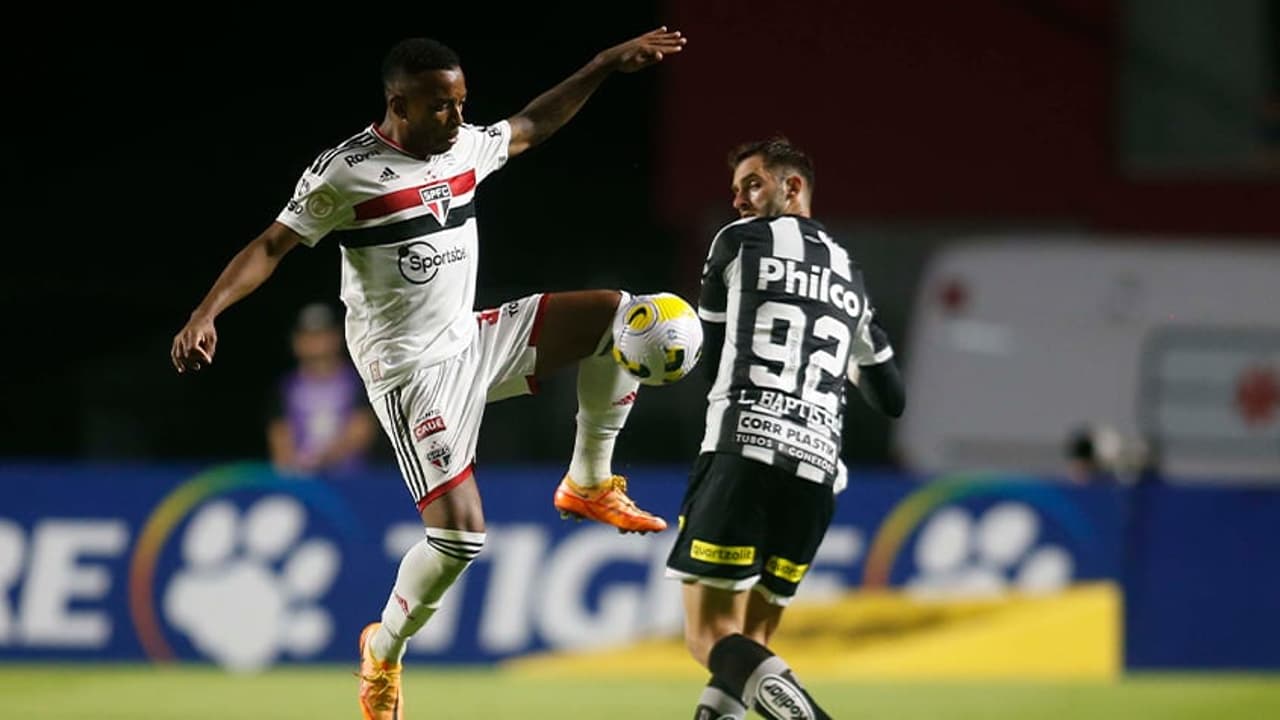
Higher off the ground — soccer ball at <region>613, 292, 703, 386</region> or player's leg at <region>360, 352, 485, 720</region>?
soccer ball at <region>613, 292, 703, 386</region>

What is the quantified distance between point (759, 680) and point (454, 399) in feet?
5.02

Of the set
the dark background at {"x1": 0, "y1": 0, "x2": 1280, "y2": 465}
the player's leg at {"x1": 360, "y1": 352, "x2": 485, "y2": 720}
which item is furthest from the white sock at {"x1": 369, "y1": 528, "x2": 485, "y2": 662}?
the dark background at {"x1": 0, "y1": 0, "x2": 1280, "y2": 465}

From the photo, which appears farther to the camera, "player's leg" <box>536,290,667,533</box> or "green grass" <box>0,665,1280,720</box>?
"green grass" <box>0,665,1280,720</box>

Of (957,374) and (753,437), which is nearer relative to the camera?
(753,437)

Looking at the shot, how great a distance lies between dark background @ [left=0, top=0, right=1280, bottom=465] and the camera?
1702cm

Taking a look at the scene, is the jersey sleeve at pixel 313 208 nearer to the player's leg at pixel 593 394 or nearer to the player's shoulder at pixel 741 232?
the player's leg at pixel 593 394

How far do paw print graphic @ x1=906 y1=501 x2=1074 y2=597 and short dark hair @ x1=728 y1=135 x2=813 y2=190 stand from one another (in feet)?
16.1

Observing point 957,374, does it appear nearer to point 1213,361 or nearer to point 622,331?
point 1213,361

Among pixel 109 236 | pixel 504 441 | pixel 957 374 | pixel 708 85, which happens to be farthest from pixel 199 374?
pixel 957 374

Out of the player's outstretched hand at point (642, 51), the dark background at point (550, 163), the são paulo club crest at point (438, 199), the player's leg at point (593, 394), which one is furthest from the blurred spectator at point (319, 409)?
the player's outstretched hand at point (642, 51)

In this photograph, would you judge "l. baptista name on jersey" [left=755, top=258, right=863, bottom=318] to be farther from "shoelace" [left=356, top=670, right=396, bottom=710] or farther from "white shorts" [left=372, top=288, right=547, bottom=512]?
"shoelace" [left=356, top=670, right=396, bottom=710]

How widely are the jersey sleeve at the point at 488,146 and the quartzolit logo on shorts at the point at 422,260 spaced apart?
29cm

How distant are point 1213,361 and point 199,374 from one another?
920cm

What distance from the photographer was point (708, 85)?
56.4 ft
